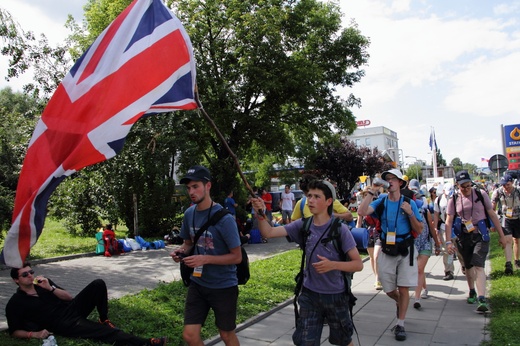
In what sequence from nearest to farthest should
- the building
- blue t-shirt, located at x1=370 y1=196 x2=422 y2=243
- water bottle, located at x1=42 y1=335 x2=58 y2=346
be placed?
water bottle, located at x1=42 y1=335 x2=58 y2=346 < blue t-shirt, located at x1=370 y1=196 x2=422 y2=243 < the building

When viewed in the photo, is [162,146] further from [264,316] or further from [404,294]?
[404,294]

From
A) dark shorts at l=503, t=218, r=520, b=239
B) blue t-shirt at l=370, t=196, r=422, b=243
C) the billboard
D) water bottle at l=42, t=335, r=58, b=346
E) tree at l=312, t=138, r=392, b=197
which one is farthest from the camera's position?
tree at l=312, t=138, r=392, b=197

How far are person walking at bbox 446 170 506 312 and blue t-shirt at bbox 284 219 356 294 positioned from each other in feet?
11.3

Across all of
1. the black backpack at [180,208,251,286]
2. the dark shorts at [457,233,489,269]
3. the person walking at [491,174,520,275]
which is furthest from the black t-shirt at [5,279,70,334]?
the person walking at [491,174,520,275]

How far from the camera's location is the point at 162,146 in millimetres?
16312

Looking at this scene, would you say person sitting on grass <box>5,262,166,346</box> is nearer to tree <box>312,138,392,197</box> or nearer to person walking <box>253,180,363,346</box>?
→ person walking <box>253,180,363,346</box>

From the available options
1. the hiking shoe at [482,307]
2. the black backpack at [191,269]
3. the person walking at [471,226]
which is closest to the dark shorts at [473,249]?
the person walking at [471,226]

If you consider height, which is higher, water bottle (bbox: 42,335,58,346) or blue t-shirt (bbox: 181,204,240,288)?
blue t-shirt (bbox: 181,204,240,288)

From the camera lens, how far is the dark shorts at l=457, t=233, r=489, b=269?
22.4 feet

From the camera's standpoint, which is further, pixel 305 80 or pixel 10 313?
pixel 305 80

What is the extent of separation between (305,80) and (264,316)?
13.6 m

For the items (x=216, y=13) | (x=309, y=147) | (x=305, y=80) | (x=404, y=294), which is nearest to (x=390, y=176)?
(x=404, y=294)

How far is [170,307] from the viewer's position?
22.1ft

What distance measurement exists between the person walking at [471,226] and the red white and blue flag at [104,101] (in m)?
4.72
